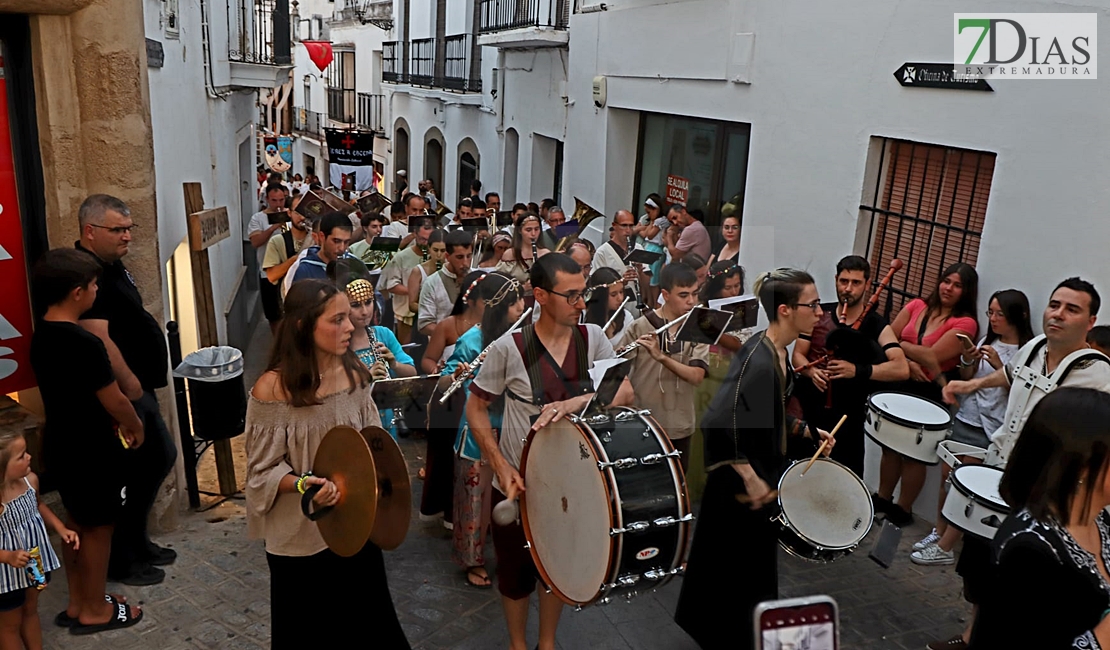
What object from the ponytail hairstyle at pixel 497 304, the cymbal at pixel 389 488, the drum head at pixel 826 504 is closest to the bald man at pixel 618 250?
the ponytail hairstyle at pixel 497 304

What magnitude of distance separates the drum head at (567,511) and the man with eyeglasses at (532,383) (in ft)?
0.50

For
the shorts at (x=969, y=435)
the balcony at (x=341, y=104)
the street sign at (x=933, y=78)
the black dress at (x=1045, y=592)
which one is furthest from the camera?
the balcony at (x=341, y=104)

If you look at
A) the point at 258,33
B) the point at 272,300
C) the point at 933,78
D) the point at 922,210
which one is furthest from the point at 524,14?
the point at 933,78

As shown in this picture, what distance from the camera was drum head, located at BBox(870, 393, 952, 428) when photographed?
5.12 m

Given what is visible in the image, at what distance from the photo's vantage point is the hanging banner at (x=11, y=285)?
4.60 metres

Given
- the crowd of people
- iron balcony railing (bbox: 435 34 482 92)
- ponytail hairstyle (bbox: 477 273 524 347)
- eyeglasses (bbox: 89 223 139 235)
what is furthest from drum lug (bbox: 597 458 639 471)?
iron balcony railing (bbox: 435 34 482 92)

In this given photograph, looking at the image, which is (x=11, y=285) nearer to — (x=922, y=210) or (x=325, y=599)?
(x=325, y=599)

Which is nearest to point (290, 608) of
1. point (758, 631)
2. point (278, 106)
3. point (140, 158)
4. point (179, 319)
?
point (758, 631)

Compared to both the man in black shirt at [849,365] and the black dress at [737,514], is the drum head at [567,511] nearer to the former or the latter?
the black dress at [737,514]

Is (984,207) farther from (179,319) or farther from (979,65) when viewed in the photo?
(179,319)

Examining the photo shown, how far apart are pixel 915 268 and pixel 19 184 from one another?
19.7ft

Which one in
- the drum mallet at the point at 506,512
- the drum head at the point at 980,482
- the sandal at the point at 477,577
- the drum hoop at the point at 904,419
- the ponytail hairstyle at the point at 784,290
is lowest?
the sandal at the point at 477,577

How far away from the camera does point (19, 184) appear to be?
4.69 metres

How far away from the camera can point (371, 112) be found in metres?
28.6
